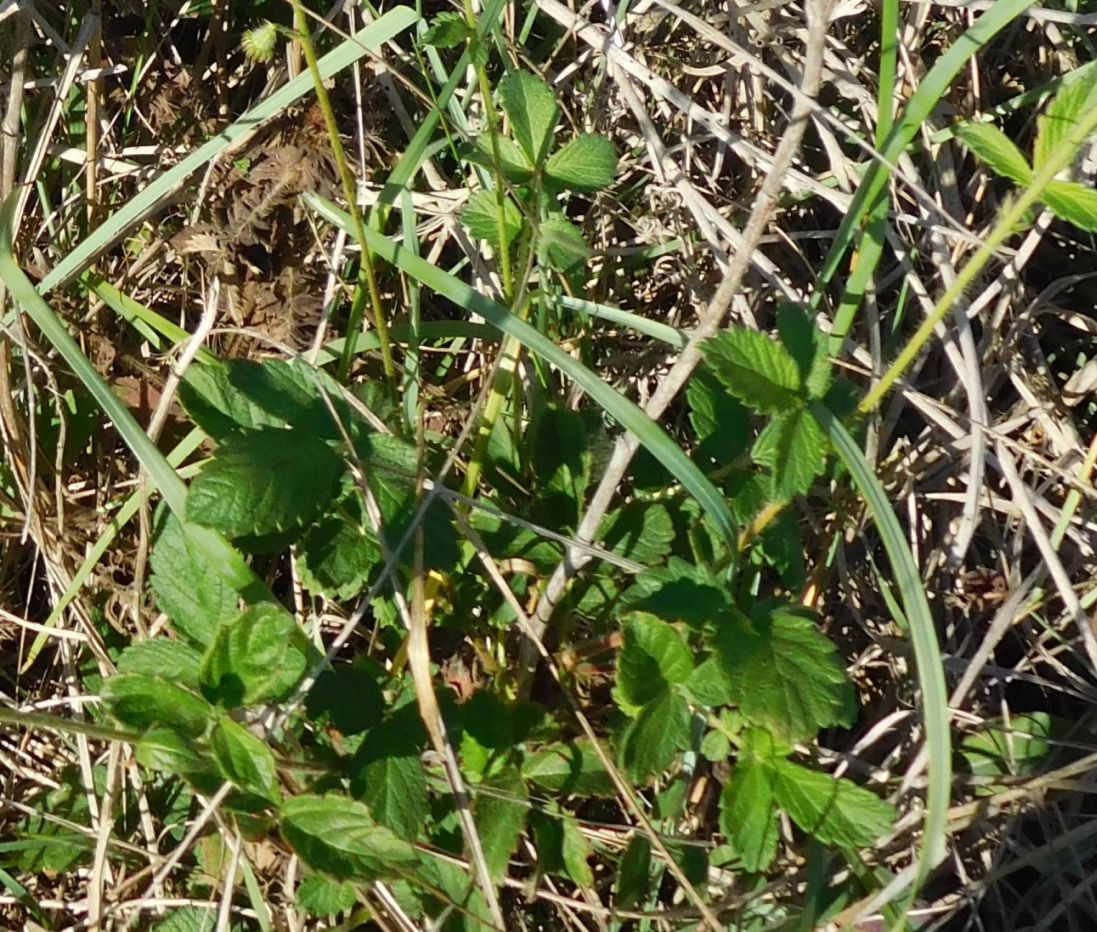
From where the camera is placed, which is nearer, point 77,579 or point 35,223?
point 77,579

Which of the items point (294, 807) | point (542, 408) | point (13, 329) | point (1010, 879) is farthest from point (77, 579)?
point (1010, 879)

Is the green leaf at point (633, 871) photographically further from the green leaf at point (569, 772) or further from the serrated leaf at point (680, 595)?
the serrated leaf at point (680, 595)

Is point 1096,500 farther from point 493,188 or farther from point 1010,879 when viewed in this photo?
point 493,188

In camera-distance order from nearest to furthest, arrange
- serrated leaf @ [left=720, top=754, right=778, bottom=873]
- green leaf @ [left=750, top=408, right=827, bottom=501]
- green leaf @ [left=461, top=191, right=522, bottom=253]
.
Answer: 1. green leaf @ [left=750, top=408, right=827, bottom=501]
2. serrated leaf @ [left=720, top=754, right=778, bottom=873]
3. green leaf @ [left=461, top=191, right=522, bottom=253]

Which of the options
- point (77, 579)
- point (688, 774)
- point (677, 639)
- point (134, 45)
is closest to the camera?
point (677, 639)

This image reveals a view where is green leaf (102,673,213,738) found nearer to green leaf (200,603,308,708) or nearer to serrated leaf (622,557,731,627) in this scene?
green leaf (200,603,308,708)

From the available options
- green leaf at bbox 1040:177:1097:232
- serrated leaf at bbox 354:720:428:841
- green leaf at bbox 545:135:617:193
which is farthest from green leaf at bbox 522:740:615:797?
green leaf at bbox 1040:177:1097:232
